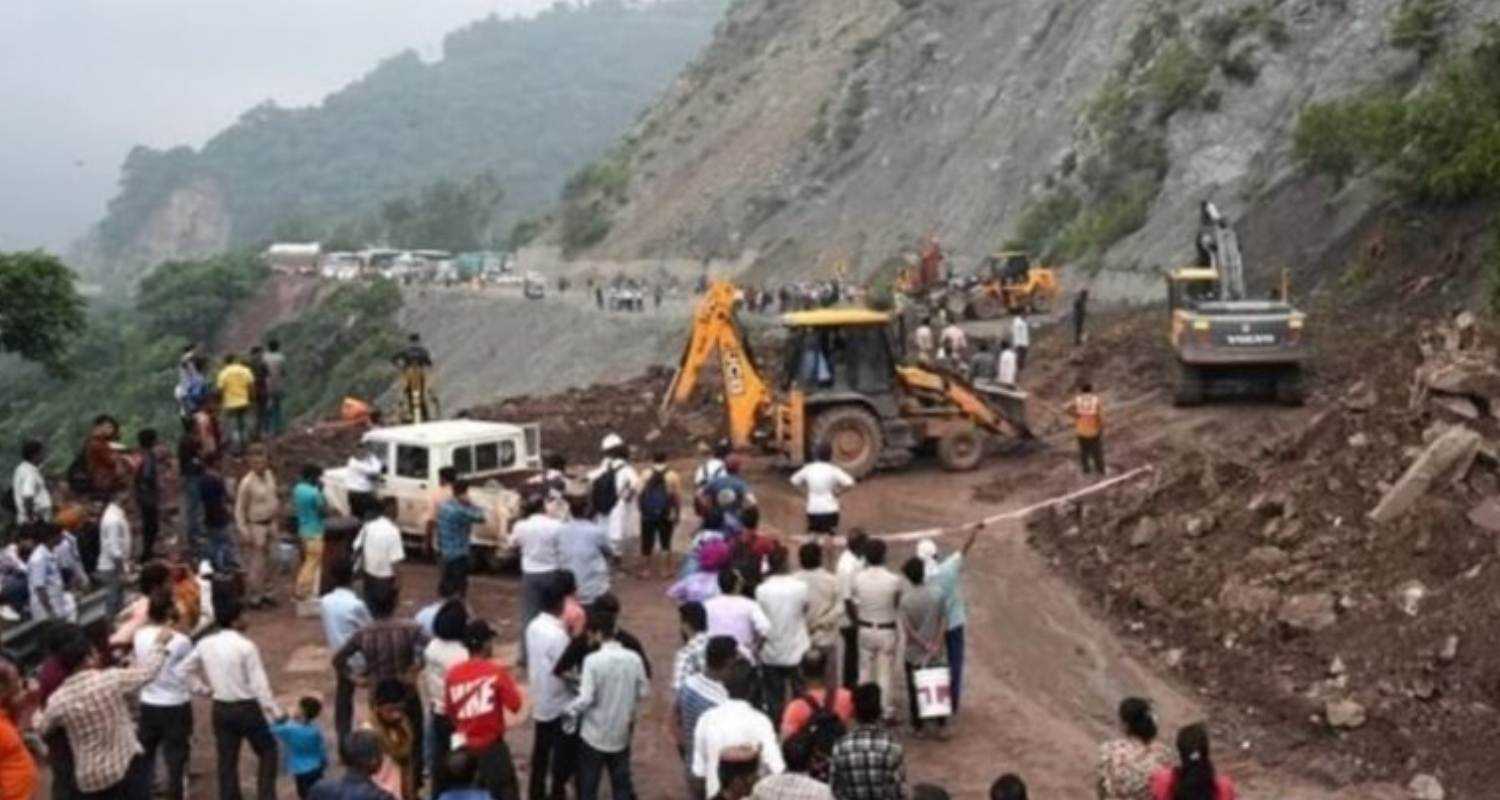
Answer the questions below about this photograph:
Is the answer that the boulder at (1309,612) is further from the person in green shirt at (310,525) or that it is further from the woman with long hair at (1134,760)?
the person in green shirt at (310,525)

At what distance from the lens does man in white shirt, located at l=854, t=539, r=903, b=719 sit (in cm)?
1227

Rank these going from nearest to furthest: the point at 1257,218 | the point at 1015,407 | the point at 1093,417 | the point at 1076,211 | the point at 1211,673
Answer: the point at 1211,673 < the point at 1093,417 < the point at 1015,407 < the point at 1257,218 < the point at 1076,211

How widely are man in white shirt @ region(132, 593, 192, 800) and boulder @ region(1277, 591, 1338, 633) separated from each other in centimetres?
904

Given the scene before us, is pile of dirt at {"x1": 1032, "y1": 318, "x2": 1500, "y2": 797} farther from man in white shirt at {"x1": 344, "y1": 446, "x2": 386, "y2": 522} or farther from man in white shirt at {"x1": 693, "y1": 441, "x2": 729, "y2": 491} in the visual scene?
man in white shirt at {"x1": 344, "y1": 446, "x2": 386, "y2": 522}

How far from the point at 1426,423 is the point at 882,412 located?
25.0ft

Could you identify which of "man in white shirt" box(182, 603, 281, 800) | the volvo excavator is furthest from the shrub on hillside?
"man in white shirt" box(182, 603, 281, 800)

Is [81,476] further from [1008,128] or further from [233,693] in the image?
[1008,128]

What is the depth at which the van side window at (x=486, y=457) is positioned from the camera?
19.4 meters

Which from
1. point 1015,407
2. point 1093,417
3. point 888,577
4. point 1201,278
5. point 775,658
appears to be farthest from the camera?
point 1201,278

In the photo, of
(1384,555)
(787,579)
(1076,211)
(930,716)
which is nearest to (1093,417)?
(1384,555)

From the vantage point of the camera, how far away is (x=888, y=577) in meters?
12.3

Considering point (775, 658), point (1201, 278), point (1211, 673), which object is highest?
point (1201, 278)

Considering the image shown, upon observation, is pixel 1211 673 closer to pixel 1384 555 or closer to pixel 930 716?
pixel 1384 555

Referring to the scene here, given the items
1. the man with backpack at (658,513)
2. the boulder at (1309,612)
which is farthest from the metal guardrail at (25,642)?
the boulder at (1309,612)
